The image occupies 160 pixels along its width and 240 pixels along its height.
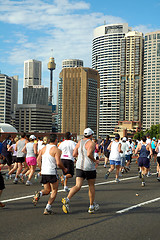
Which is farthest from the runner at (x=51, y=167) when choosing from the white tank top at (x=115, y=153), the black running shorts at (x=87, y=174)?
the white tank top at (x=115, y=153)

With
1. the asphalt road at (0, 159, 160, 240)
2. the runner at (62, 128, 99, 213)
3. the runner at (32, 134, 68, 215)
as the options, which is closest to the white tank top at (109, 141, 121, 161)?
the asphalt road at (0, 159, 160, 240)

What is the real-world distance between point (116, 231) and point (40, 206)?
8.64 feet

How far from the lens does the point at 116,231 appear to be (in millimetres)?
6051

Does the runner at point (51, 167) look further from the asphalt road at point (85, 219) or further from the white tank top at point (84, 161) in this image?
the asphalt road at point (85, 219)

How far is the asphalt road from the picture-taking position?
580 centimetres

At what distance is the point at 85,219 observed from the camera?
688 centimetres

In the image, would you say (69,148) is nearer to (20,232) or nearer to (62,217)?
(62,217)

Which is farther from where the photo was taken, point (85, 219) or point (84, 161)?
point (84, 161)

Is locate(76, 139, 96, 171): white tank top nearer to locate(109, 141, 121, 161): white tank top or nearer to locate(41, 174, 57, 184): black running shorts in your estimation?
locate(41, 174, 57, 184): black running shorts

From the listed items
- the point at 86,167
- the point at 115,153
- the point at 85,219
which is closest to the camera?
the point at 85,219

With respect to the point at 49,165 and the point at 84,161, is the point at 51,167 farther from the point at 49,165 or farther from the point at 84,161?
the point at 84,161

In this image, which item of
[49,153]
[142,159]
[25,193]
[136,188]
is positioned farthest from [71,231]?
[142,159]

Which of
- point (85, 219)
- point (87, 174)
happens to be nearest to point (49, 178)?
point (87, 174)

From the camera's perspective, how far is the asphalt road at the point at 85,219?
19.0ft
